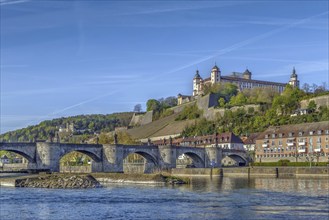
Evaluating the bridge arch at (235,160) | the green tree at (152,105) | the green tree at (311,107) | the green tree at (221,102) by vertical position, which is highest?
the green tree at (152,105)

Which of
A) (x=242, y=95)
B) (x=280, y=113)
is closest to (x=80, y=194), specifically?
(x=280, y=113)

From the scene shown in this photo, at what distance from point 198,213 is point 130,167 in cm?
6417

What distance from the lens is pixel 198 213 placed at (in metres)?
32.0

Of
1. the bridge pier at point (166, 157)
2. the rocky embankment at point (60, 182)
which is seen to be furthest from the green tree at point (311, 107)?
the rocky embankment at point (60, 182)

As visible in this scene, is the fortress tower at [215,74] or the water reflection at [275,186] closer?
the water reflection at [275,186]

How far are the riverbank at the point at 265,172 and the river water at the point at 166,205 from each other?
24505 millimetres

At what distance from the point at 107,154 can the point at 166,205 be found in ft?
155

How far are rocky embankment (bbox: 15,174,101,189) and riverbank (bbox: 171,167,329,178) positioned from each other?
29.4 metres

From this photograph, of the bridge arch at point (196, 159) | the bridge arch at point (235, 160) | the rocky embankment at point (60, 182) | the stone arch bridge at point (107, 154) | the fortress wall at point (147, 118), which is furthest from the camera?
Result: the fortress wall at point (147, 118)

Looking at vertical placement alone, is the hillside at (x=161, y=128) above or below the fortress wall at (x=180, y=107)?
below

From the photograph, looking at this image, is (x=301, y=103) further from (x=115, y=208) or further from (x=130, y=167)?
Result: (x=115, y=208)

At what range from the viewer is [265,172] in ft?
251

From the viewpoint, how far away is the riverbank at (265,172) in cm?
7012

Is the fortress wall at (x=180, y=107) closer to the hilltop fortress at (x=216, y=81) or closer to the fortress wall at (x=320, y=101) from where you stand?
the hilltop fortress at (x=216, y=81)
